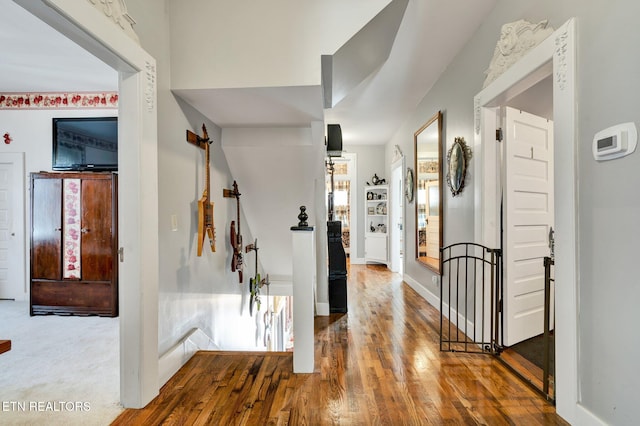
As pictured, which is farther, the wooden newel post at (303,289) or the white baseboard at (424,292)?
the white baseboard at (424,292)

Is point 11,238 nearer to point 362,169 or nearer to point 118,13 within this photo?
point 118,13

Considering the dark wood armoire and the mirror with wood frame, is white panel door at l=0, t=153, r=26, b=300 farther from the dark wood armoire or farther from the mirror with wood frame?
the mirror with wood frame

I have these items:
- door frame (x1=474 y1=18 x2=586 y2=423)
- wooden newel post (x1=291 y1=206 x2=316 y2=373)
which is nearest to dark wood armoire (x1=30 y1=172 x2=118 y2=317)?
wooden newel post (x1=291 y1=206 x2=316 y2=373)

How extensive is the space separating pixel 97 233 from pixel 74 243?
306 millimetres

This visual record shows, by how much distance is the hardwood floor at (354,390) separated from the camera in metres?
1.64

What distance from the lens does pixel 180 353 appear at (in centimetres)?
220

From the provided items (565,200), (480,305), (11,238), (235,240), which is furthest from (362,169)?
(11,238)

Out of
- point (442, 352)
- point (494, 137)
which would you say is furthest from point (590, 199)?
point (442, 352)

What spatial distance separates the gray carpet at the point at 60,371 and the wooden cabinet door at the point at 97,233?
0.54m

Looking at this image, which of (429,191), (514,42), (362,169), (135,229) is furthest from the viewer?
(362,169)

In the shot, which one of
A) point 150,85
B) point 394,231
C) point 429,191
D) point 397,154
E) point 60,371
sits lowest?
point 60,371

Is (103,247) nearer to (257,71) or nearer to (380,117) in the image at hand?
(257,71)

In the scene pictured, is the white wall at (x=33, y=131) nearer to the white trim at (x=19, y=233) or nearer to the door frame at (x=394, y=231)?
the white trim at (x=19, y=233)

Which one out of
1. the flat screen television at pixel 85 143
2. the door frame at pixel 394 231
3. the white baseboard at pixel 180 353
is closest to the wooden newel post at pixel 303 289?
the white baseboard at pixel 180 353
